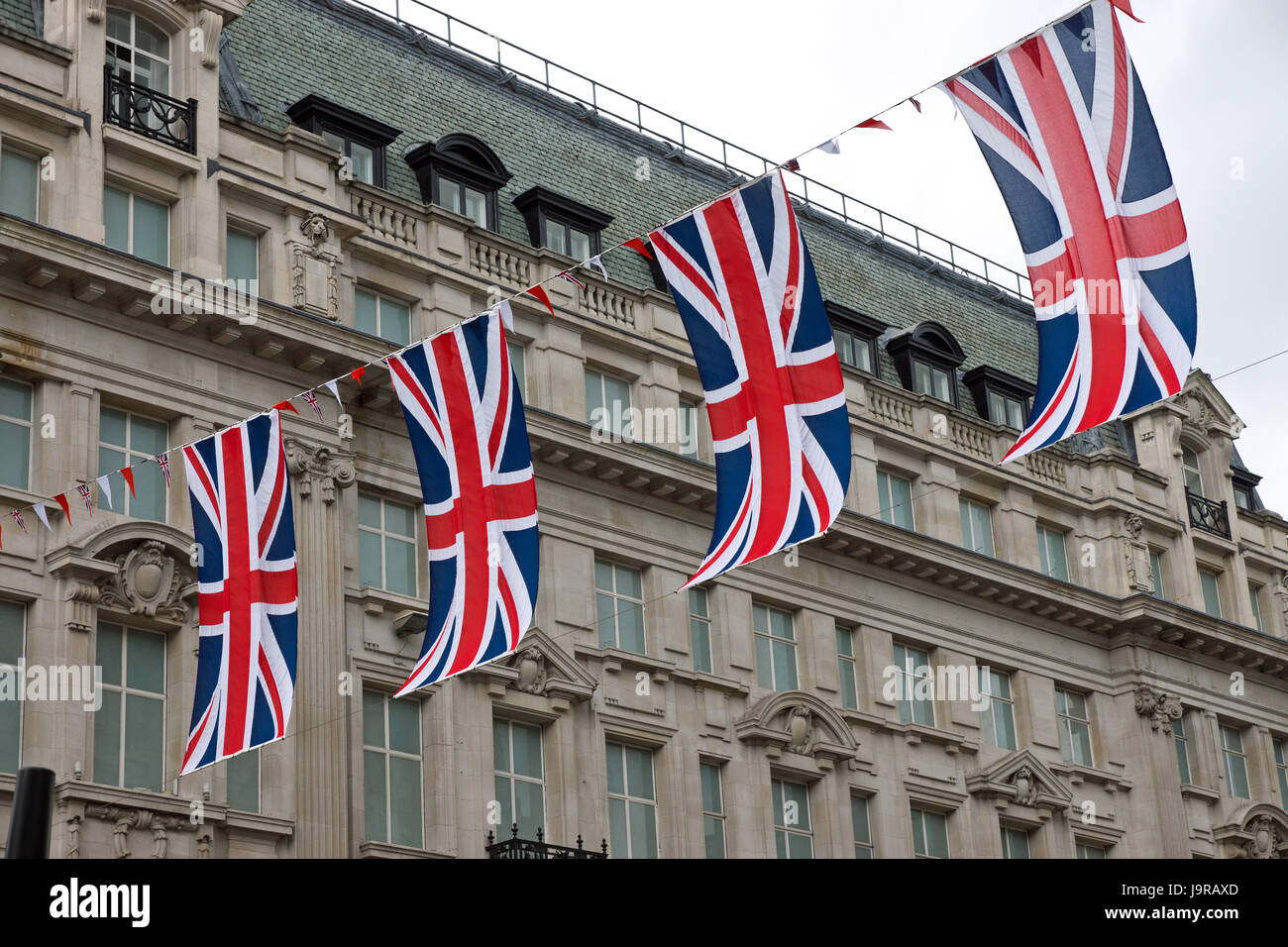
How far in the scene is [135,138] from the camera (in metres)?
33.4

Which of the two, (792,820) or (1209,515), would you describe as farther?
(1209,515)

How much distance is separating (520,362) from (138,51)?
917 cm

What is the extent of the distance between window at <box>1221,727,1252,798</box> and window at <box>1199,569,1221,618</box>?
3081 millimetres

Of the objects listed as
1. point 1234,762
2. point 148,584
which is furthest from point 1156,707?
point 148,584

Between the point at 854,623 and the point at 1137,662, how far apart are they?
30.0 feet

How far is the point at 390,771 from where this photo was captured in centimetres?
3362

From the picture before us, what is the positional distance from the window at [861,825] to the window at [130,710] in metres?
15.4

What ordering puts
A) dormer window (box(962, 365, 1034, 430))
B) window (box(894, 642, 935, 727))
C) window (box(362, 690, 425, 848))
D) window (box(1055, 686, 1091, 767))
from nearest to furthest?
1. window (box(362, 690, 425, 848))
2. window (box(894, 642, 935, 727))
3. window (box(1055, 686, 1091, 767))
4. dormer window (box(962, 365, 1034, 430))

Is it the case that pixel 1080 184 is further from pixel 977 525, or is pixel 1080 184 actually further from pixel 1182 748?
pixel 1182 748

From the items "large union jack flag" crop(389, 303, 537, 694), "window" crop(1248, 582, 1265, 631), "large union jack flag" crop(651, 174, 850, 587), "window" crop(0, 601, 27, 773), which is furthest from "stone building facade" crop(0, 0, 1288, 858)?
"large union jack flag" crop(651, 174, 850, 587)

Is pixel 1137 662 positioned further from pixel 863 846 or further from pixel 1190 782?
pixel 863 846

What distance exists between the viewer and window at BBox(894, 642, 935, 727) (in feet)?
140

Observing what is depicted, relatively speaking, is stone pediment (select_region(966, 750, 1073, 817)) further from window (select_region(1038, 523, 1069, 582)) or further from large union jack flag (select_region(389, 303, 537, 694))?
large union jack flag (select_region(389, 303, 537, 694))
